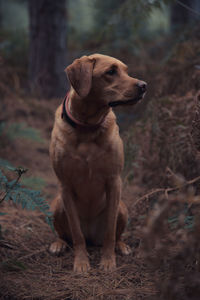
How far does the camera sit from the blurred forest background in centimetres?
182

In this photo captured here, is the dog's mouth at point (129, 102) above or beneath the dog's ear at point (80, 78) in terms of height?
beneath

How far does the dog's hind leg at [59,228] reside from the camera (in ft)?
10.6

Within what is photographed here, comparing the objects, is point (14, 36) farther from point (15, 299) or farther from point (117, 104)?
point (15, 299)

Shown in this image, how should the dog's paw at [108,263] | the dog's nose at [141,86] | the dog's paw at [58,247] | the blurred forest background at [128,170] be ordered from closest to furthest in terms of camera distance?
1. the blurred forest background at [128,170]
2. the dog's nose at [141,86]
3. the dog's paw at [108,263]
4. the dog's paw at [58,247]

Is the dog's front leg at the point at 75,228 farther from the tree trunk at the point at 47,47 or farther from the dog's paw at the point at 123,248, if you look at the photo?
the tree trunk at the point at 47,47

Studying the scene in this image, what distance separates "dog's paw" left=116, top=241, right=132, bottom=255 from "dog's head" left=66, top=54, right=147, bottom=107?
1394mm

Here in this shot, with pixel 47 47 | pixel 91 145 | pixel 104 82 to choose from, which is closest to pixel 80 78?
pixel 104 82

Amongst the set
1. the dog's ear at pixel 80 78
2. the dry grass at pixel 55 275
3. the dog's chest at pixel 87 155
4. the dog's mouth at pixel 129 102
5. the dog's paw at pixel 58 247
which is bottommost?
the dry grass at pixel 55 275

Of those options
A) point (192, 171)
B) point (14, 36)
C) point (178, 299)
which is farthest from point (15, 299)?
point (14, 36)

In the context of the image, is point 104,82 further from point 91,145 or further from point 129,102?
point 91,145

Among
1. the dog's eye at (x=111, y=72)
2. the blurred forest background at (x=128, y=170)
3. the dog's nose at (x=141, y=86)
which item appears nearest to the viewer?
the blurred forest background at (x=128, y=170)

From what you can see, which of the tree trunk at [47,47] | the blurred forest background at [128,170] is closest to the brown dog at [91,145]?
the blurred forest background at [128,170]

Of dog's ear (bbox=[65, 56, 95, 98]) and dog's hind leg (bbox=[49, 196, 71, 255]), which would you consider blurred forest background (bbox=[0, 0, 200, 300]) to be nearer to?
dog's hind leg (bbox=[49, 196, 71, 255])

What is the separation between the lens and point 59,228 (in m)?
3.35
